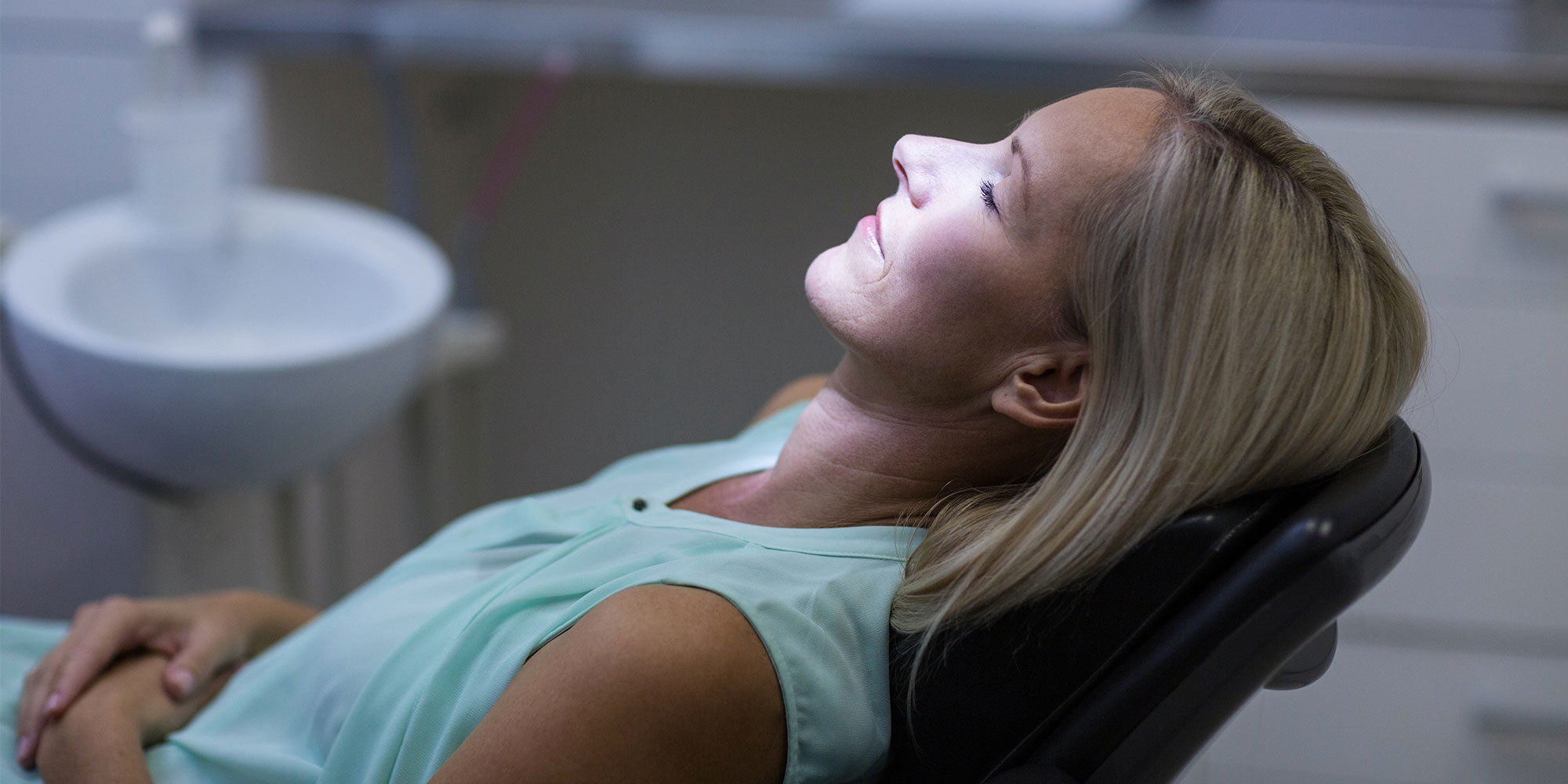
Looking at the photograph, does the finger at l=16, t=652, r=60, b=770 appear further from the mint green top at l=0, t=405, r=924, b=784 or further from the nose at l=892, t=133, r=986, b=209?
the nose at l=892, t=133, r=986, b=209

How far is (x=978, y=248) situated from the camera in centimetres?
58

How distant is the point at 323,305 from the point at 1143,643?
107 centimetres

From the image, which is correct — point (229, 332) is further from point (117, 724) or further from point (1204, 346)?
point (1204, 346)

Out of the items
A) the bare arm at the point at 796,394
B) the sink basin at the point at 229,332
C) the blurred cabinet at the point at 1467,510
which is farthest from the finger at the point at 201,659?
the blurred cabinet at the point at 1467,510

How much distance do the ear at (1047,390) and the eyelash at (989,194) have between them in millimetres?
77

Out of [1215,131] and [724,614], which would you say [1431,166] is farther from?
[724,614]

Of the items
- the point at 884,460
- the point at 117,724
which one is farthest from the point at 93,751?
the point at 884,460

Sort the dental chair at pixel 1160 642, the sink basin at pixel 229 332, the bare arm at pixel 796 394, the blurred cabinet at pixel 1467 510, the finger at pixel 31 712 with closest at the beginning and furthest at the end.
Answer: the dental chair at pixel 1160 642
the finger at pixel 31 712
the bare arm at pixel 796 394
the sink basin at pixel 229 332
the blurred cabinet at pixel 1467 510

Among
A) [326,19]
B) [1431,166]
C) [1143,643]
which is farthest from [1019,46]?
[1143,643]

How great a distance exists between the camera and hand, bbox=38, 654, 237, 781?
0.72 m

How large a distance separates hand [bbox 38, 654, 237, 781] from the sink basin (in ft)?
1.11

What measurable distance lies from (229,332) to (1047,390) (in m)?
1.06

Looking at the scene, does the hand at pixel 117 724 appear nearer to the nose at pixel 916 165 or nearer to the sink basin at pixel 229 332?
the sink basin at pixel 229 332

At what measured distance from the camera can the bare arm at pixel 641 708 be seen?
52 cm
